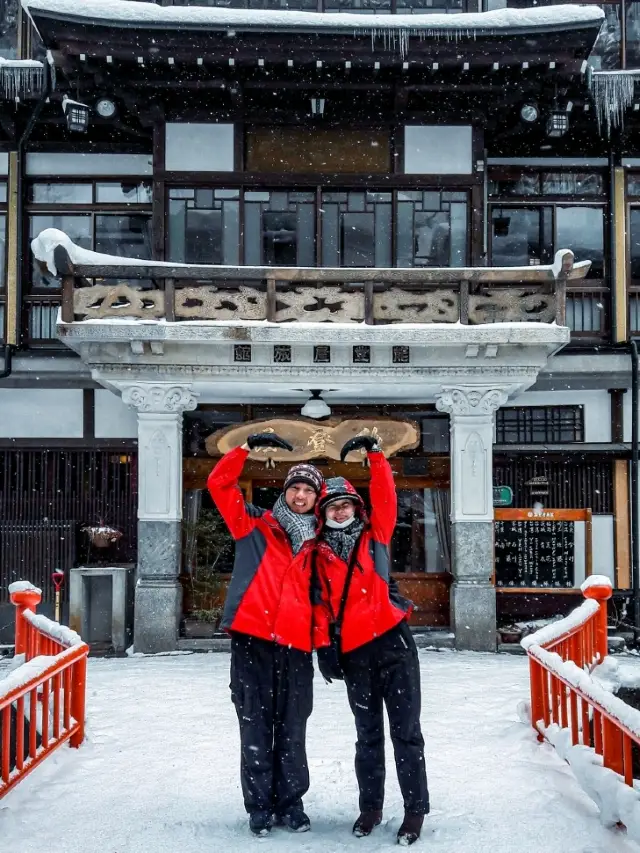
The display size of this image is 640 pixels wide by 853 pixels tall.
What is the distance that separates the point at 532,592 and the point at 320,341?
5.10m

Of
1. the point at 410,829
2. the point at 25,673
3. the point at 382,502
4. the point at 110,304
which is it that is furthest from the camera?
the point at 110,304

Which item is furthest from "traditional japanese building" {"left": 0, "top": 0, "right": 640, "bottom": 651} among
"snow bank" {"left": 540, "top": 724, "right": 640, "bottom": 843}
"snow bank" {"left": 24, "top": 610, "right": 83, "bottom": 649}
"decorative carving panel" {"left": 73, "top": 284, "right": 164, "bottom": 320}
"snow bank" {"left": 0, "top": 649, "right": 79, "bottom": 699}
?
"snow bank" {"left": 540, "top": 724, "right": 640, "bottom": 843}

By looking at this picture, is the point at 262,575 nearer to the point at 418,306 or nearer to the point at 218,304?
the point at 218,304

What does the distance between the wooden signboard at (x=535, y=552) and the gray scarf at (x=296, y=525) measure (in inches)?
347

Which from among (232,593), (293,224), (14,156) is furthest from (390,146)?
(232,593)

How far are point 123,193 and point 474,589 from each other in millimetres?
8774

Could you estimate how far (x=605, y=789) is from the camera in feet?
17.4

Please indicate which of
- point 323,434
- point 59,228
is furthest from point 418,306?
point 59,228

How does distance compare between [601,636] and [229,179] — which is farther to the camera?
[229,179]

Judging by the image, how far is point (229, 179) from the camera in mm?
13297

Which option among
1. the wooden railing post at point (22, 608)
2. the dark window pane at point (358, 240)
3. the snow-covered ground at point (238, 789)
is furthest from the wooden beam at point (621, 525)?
the wooden railing post at point (22, 608)

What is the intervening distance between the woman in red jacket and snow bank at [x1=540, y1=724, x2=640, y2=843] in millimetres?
1172

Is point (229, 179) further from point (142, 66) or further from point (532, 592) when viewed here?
point (532, 592)

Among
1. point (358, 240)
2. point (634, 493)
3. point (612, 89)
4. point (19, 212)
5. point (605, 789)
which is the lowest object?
point (605, 789)
